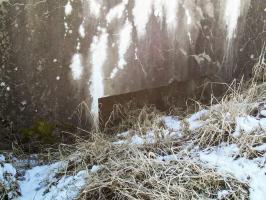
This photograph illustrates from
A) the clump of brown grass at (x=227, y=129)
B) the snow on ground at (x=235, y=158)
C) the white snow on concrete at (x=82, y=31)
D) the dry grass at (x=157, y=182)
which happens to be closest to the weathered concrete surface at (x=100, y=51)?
the white snow on concrete at (x=82, y=31)

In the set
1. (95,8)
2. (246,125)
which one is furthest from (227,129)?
(95,8)

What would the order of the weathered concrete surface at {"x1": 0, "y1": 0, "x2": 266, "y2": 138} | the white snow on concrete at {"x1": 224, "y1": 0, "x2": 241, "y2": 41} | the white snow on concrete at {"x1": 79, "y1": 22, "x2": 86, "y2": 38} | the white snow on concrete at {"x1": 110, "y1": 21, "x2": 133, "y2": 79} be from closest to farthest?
the weathered concrete surface at {"x1": 0, "y1": 0, "x2": 266, "y2": 138} → the white snow on concrete at {"x1": 79, "y1": 22, "x2": 86, "y2": 38} → the white snow on concrete at {"x1": 110, "y1": 21, "x2": 133, "y2": 79} → the white snow on concrete at {"x1": 224, "y1": 0, "x2": 241, "y2": 41}

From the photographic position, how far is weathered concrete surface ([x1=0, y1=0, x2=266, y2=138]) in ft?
10.7

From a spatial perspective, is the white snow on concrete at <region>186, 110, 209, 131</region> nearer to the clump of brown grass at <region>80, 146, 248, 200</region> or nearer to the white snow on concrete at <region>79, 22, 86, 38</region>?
the clump of brown grass at <region>80, 146, 248, 200</region>

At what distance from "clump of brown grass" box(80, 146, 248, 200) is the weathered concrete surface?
0.82 meters

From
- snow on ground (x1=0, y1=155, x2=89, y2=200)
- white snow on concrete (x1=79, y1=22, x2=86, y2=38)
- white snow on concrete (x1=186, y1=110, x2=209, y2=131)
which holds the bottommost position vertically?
snow on ground (x1=0, y1=155, x2=89, y2=200)

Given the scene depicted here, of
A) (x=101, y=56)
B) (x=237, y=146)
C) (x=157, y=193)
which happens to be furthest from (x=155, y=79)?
(x=157, y=193)

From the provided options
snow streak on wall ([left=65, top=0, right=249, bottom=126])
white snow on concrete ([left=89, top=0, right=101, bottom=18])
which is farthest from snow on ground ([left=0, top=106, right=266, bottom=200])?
white snow on concrete ([left=89, top=0, right=101, bottom=18])

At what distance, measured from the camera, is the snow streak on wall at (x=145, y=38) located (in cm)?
346

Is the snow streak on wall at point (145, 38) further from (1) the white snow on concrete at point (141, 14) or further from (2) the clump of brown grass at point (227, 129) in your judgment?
(2) the clump of brown grass at point (227, 129)

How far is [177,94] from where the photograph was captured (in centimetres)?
397

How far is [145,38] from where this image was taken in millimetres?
3680

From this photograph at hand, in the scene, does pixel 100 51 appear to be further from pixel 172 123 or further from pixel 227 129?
pixel 227 129

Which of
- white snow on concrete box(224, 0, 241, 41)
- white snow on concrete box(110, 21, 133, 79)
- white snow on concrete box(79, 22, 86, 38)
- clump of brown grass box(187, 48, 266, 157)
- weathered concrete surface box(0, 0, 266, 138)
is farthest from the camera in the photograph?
white snow on concrete box(224, 0, 241, 41)
